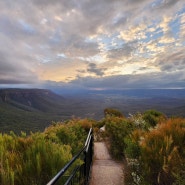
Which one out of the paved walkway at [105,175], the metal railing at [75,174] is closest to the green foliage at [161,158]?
the metal railing at [75,174]

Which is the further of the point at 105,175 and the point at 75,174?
the point at 105,175

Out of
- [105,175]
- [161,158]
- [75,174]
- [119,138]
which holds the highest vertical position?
[161,158]

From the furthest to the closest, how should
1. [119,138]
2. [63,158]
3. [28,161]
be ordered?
1. [119,138]
2. [63,158]
3. [28,161]

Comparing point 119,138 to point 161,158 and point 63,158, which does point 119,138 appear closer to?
point 161,158

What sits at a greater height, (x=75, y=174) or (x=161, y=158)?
(x=161, y=158)

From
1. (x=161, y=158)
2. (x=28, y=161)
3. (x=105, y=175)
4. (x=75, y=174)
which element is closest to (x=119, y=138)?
(x=105, y=175)

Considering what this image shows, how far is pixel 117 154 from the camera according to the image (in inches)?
360

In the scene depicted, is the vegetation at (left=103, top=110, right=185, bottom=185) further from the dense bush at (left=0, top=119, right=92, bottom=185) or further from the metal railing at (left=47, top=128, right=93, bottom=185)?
the dense bush at (left=0, top=119, right=92, bottom=185)

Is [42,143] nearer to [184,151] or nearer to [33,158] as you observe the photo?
[33,158]

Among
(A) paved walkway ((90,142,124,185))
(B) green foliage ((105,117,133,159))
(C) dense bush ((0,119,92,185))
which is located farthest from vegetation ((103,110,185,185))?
(B) green foliage ((105,117,133,159))

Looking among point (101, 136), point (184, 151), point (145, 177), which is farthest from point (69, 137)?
point (101, 136)

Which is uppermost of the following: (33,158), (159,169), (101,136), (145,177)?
(33,158)

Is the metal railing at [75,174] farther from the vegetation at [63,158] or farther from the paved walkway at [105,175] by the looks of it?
the paved walkway at [105,175]

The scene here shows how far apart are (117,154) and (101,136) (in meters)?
6.07
